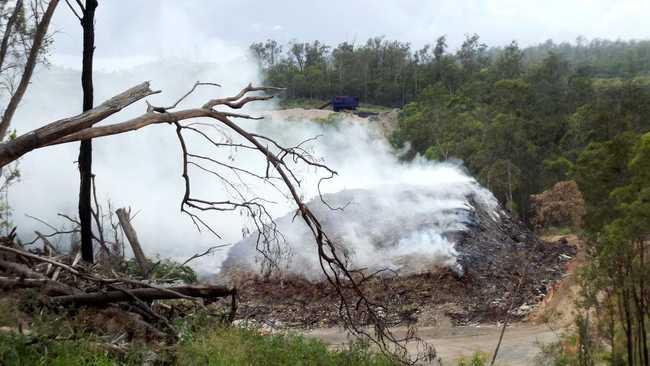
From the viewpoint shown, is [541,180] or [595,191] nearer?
[595,191]

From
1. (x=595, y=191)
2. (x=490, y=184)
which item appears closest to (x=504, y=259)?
(x=595, y=191)

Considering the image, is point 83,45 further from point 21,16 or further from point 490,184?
point 490,184

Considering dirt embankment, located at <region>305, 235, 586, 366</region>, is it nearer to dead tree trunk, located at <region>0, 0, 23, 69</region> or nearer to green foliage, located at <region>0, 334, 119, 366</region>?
dead tree trunk, located at <region>0, 0, 23, 69</region>

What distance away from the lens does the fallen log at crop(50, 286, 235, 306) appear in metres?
4.95

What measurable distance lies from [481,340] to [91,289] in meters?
10.3

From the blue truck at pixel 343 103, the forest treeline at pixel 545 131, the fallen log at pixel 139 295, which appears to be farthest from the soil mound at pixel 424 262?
the blue truck at pixel 343 103

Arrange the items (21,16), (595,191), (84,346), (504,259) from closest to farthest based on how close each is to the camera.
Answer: (84,346) → (21,16) → (595,191) → (504,259)

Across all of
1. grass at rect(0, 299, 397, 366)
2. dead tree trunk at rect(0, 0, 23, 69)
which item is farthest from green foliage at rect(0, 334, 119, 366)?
dead tree trunk at rect(0, 0, 23, 69)

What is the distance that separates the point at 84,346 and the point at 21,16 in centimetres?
503

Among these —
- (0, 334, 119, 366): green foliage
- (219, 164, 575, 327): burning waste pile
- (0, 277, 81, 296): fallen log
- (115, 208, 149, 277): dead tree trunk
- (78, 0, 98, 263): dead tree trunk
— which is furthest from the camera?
(219, 164, 575, 327): burning waste pile

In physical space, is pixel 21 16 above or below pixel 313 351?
above

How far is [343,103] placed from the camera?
45.2 metres

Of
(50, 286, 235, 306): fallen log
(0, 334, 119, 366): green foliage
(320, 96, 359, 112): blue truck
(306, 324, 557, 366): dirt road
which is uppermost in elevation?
(320, 96, 359, 112): blue truck

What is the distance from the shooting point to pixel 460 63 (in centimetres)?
5834
